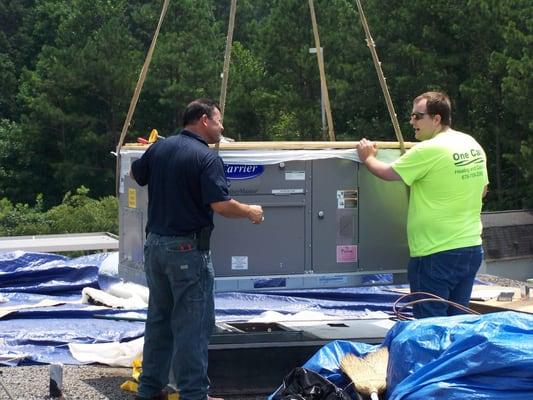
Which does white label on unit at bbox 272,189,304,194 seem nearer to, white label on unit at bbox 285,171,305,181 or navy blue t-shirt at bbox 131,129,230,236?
white label on unit at bbox 285,171,305,181

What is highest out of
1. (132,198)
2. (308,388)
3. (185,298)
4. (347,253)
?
(132,198)

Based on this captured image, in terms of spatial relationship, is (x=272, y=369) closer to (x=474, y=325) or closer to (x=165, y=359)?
(x=165, y=359)

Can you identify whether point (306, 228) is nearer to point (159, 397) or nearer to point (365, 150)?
point (365, 150)

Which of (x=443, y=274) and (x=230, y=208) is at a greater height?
(x=230, y=208)

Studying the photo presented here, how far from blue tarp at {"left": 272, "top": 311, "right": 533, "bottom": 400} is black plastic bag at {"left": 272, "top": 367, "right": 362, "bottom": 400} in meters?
0.31

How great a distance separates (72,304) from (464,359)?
5.80m

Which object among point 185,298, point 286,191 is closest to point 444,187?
point 286,191

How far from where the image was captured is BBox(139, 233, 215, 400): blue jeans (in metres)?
6.06

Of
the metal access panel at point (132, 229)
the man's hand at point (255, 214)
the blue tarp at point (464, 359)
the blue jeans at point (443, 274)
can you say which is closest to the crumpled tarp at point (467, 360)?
the blue tarp at point (464, 359)

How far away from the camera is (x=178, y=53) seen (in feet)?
128

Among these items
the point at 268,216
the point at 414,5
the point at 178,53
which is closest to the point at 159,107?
the point at 178,53

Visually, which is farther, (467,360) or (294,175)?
(294,175)

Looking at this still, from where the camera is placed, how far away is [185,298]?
20.0ft

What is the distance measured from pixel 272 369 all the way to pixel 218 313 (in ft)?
8.91
